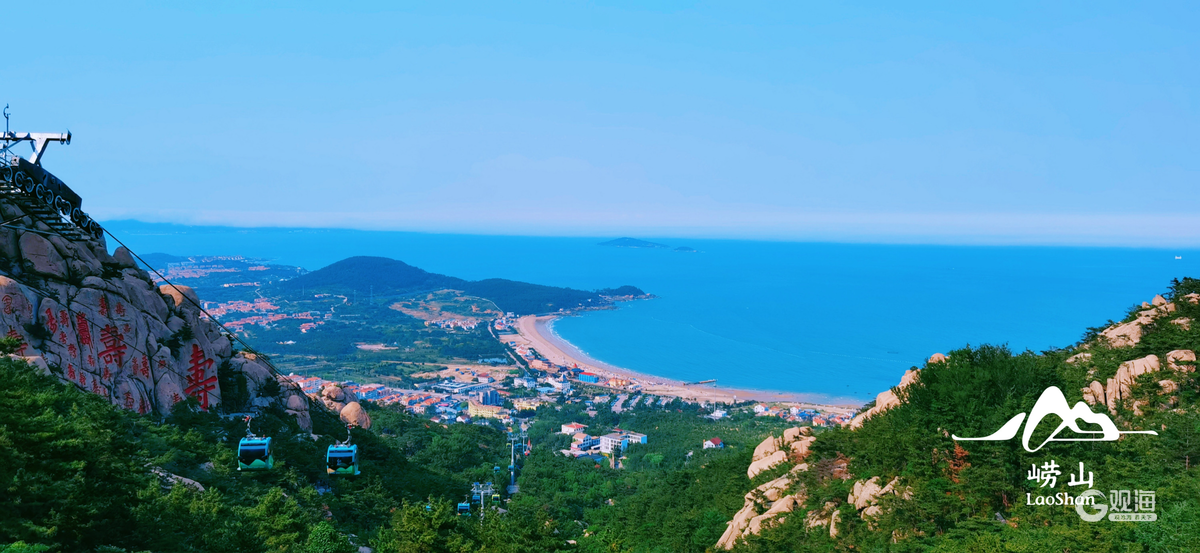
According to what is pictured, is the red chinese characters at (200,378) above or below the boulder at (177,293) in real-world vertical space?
below

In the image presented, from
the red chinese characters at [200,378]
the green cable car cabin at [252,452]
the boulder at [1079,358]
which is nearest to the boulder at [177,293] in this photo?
the red chinese characters at [200,378]

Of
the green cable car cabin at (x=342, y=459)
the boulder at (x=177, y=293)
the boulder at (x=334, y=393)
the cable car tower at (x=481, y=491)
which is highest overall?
the boulder at (x=177, y=293)

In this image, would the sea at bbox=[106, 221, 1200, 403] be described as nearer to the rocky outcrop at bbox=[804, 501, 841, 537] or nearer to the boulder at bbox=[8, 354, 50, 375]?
the rocky outcrop at bbox=[804, 501, 841, 537]

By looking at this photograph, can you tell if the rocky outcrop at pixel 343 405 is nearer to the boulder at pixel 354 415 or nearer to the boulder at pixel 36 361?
the boulder at pixel 354 415

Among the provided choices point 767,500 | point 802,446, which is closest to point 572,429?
point 802,446

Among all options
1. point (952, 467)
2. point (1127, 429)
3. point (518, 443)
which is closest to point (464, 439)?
point (518, 443)

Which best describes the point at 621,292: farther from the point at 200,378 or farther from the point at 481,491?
the point at 200,378

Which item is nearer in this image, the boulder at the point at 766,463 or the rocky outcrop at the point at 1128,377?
the rocky outcrop at the point at 1128,377
